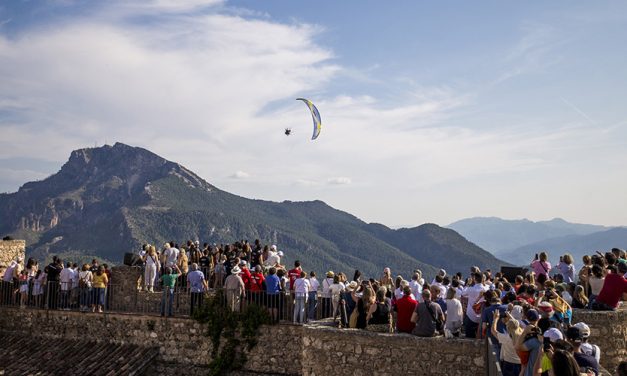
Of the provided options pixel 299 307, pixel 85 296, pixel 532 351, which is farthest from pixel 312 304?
pixel 532 351

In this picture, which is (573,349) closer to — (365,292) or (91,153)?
(365,292)

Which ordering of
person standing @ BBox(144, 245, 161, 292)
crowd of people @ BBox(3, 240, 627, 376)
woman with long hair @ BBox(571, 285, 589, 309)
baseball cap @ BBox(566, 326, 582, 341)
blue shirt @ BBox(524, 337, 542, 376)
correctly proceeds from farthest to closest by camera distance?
person standing @ BBox(144, 245, 161, 292), woman with long hair @ BBox(571, 285, 589, 309), crowd of people @ BBox(3, 240, 627, 376), blue shirt @ BBox(524, 337, 542, 376), baseball cap @ BBox(566, 326, 582, 341)

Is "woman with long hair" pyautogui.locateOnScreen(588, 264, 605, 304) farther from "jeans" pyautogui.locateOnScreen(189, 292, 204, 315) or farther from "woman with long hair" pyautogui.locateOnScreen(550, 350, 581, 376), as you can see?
"jeans" pyautogui.locateOnScreen(189, 292, 204, 315)

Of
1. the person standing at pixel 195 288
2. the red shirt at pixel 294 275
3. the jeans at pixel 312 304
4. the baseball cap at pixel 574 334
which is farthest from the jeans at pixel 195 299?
the baseball cap at pixel 574 334

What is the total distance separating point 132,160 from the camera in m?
165

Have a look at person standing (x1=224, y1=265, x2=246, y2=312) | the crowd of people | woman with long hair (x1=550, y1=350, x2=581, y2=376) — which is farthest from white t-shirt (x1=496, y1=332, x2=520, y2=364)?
person standing (x1=224, y1=265, x2=246, y2=312)

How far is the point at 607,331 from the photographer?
484 inches

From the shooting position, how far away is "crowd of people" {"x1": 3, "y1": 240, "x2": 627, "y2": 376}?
8.44 metres

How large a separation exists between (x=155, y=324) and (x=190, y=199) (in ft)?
336

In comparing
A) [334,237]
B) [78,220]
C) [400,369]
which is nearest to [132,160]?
[78,220]

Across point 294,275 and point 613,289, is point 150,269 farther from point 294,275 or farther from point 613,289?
point 613,289

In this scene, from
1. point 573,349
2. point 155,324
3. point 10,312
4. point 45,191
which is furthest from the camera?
point 45,191

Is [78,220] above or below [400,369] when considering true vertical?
above

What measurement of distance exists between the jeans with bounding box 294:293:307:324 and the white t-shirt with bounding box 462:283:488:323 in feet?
14.7
